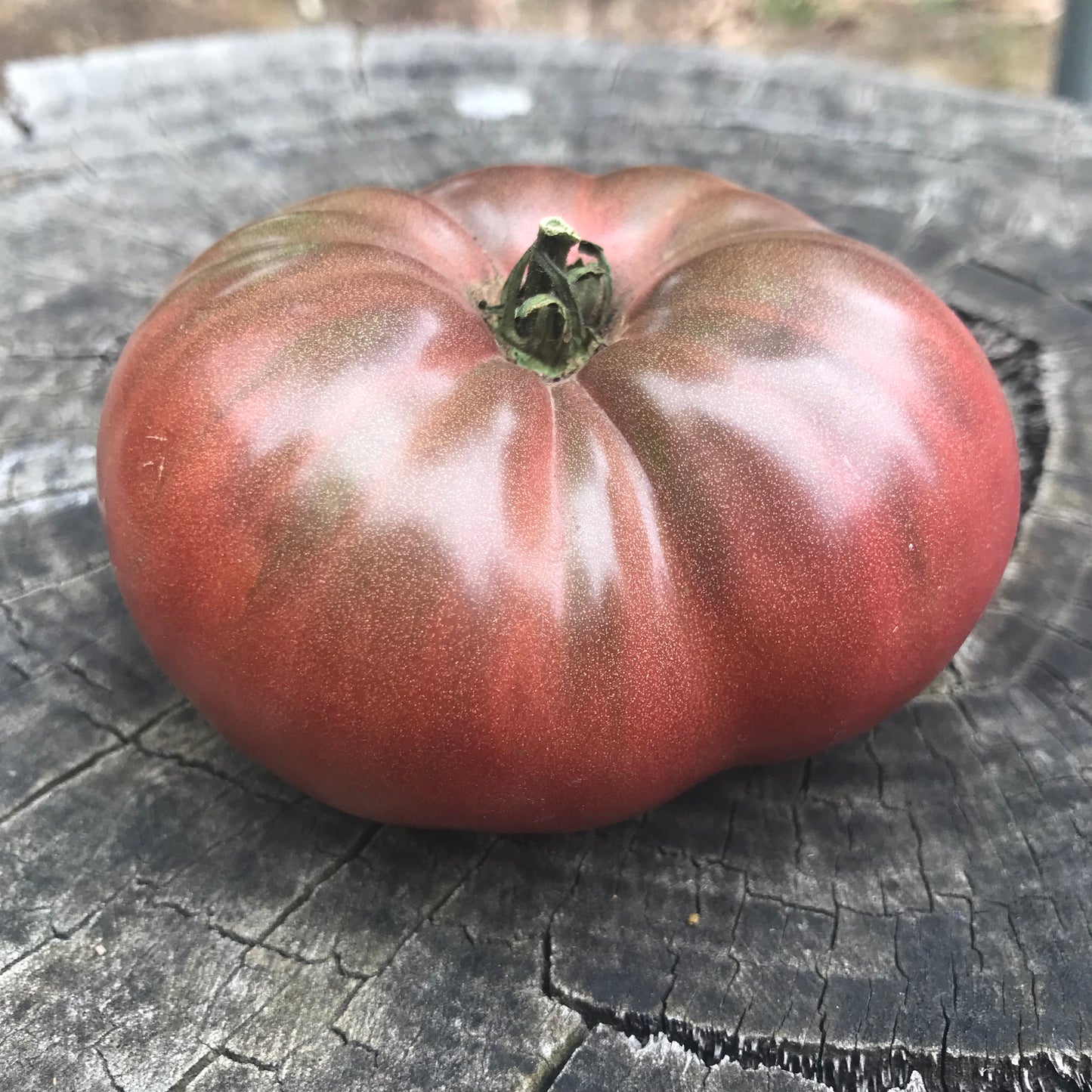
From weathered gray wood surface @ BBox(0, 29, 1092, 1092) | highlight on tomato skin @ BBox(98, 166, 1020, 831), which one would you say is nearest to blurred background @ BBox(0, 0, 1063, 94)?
weathered gray wood surface @ BBox(0, 29, 1092, 1092)

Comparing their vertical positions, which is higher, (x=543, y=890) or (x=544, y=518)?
(x=544, y=518)

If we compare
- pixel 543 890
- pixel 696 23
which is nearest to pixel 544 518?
pixel 543 890

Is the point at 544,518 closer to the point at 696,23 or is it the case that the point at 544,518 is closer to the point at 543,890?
the point at 543,890

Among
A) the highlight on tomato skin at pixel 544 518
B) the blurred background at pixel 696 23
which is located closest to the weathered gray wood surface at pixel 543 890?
the highlight on tomato skin at pixel 544 518

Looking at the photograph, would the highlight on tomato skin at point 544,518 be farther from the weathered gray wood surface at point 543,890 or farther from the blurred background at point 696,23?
the blurred background at point 696,23

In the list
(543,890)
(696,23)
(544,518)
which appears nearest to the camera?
(544,518)

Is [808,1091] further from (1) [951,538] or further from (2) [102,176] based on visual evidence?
(2) [102,176]

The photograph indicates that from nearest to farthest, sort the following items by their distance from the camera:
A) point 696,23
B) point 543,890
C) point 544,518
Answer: point 544,518, point 543,890, point 696,23
